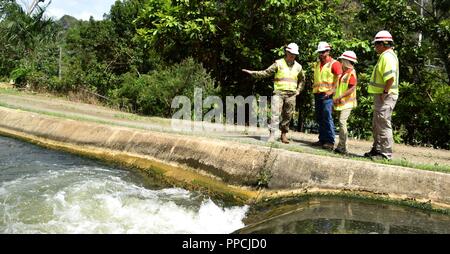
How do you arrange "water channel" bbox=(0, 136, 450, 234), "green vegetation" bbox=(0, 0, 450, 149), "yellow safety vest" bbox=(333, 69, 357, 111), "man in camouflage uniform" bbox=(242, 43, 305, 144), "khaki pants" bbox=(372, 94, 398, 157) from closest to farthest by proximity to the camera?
1. "water channel" bbox=(0, 136, 450, 234)
2. "khaki pants" bbox=(372, 94, 398, 157)
3. "yellow safety vest" bbox=(333, 69, 357, 111)
4. "man in camouflage uniform" bbox=(242, 43, 305, 144)
5. "green vegetation" bbox=(0, 0, 450, 149)

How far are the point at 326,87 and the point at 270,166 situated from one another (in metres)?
1.95

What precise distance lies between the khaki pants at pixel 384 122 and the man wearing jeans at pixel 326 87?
1.15 m

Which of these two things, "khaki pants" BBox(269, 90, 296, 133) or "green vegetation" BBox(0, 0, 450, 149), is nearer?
"khaki pants" BBox(269, 90, 296, 133)

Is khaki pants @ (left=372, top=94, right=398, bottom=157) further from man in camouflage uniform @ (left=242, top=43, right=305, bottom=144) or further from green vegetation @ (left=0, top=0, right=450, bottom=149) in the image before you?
green vegetation @ (left=0, top=0, right=450, bottom=149)

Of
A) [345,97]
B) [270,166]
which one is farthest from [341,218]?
[345,97]

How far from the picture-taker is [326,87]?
27.6 ft

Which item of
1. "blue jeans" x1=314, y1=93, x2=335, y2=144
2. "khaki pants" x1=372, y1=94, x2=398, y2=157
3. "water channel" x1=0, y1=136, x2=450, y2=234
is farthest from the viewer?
"blue jeans" x1=314, y1=93, x2=335, y2=144

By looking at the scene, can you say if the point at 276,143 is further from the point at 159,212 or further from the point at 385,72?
the point at 159,212

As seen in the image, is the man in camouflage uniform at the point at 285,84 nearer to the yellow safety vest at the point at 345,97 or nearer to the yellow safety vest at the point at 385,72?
the yellow safety vest at the point at 345,97

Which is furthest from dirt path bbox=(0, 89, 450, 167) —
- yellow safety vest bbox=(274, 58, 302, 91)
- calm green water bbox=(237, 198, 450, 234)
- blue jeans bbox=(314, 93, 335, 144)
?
calm green water bbox=(237, 198, 450, 234)

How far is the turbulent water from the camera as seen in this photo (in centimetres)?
576

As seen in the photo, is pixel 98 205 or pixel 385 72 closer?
pixel 98 205
